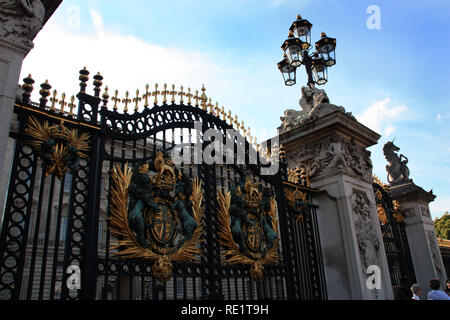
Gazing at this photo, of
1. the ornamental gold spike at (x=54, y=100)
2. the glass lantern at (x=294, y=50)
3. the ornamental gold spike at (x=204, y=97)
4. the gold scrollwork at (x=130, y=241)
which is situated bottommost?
the gold scrollwork at (x=130, y=241)

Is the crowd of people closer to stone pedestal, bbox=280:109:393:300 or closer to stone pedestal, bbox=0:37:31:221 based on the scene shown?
stone pedestal, bbox=280:109:393:300

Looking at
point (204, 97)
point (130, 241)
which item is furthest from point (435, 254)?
point (130, 241)

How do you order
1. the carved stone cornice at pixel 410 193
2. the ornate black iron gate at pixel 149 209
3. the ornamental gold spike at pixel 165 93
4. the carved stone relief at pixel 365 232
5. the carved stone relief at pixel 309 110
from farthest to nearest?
the carved stone cornice at pixel 410 193 → the carved stone relief at pixel 309 110 → the carved stone relief at pixel 365 232 → the ornamental gold spike at pixel 165 93 → the ornate black iron gate at pixel 149 209

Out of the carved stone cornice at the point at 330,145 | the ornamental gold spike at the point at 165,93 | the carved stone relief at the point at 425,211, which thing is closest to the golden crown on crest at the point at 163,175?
the ornamental gold spike at the point at 165,93

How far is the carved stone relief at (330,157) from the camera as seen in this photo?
827 centimetres

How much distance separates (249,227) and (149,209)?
2017mm

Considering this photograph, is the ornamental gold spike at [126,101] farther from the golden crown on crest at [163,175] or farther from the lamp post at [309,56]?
the lamp post at [309,56]

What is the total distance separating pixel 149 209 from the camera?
5.45 metres

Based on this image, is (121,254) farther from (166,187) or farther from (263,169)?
(263,169)

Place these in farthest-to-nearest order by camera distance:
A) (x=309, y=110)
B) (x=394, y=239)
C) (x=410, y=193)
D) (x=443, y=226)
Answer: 1. (x=443, y=226)
2. (x=410, y=193)
3. (x=394, y=239)
4. (x=309, y=110)

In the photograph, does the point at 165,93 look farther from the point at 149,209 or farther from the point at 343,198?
the point at 343,198

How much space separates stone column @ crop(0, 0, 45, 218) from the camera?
3.84 metres

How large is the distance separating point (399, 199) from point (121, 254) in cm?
885
